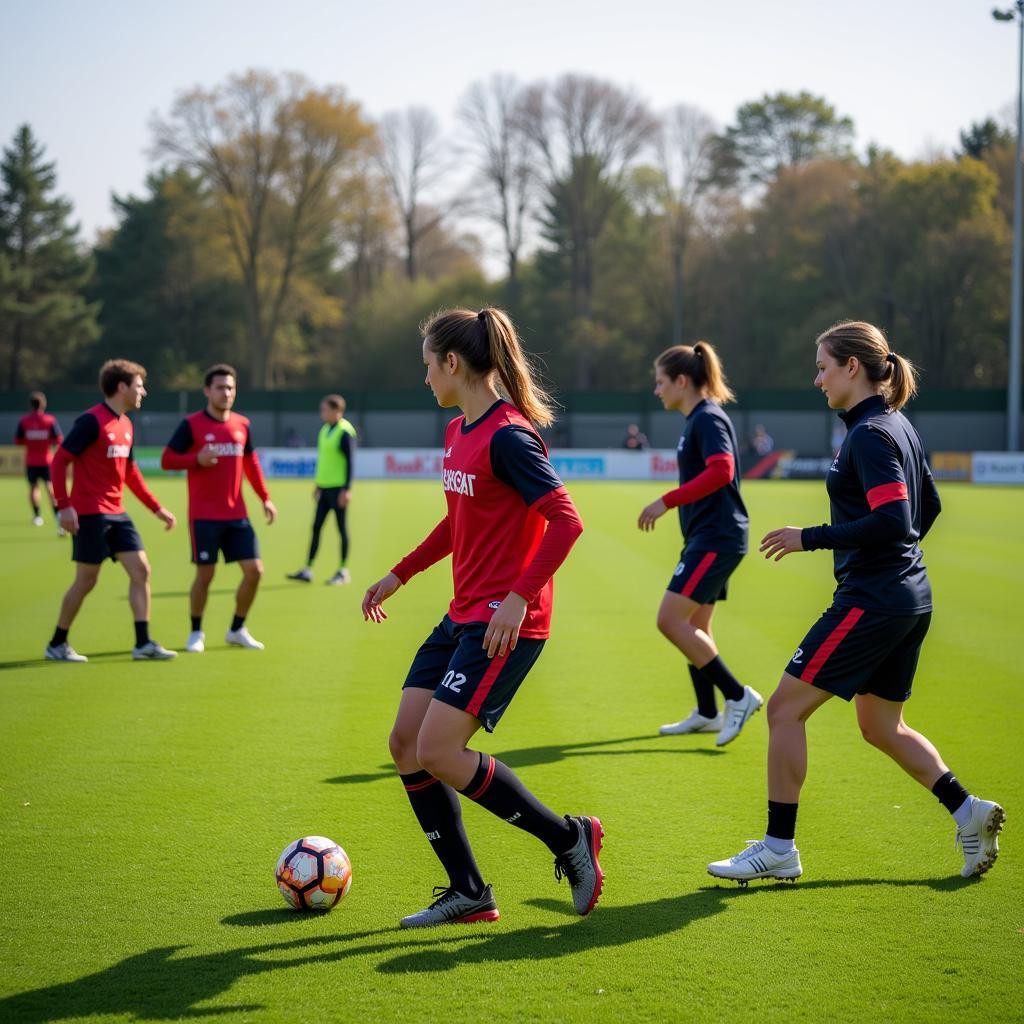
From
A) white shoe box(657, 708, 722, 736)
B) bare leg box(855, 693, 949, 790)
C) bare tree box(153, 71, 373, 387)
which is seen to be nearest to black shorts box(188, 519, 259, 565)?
white shoe box(657, 708, 722, 736)

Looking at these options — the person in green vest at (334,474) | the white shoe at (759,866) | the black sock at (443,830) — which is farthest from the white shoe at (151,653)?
the white shoe at (759,866)

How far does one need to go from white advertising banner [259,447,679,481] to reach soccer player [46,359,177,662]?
98.6 feet

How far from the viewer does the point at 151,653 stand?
31.1 ft

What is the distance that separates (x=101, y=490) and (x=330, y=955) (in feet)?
19.4

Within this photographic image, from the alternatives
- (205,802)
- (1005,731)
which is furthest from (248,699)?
(1005,731)

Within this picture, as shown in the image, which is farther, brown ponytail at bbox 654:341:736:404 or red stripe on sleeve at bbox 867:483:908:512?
brown ponytail at bbox 654:341:736:404

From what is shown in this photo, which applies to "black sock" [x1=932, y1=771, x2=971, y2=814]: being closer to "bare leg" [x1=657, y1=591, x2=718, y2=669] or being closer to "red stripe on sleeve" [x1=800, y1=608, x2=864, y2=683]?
"red stripe on sleeve" [x1=800, y1=608, x2=864, y2=683]

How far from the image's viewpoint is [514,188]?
5684cm

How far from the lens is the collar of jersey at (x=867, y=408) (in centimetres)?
464

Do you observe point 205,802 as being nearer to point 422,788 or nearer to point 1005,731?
point 422,788

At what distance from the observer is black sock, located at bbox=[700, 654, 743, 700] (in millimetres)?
6941

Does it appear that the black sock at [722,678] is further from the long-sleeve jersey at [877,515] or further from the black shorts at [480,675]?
the black shorts at [480,675]

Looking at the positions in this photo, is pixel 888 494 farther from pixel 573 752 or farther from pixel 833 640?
pixel 573 752

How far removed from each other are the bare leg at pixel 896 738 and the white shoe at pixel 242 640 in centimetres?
624
